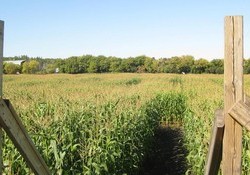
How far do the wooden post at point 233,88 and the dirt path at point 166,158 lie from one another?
17.8ft

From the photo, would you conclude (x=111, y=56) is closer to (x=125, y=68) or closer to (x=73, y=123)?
(x=125, y=68)

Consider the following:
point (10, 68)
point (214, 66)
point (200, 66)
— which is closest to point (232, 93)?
point (214, 66)

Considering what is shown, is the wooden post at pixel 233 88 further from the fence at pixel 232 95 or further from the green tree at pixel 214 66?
the green tree at pixel 214 66

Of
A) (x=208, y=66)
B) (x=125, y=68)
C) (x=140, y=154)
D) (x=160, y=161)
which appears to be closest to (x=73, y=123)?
(x=140, y=154)

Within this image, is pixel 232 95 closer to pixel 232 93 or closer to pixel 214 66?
pixel 232 93

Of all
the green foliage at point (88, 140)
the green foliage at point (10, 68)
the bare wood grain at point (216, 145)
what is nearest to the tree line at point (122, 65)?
the green foliage at point (10, 68)

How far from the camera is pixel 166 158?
29.0 ft

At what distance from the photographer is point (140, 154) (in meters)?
7.54

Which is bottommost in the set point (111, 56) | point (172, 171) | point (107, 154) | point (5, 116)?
point (172, 171)

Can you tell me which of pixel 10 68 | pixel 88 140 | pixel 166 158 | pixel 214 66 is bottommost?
pixel 166 158

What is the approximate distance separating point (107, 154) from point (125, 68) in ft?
273

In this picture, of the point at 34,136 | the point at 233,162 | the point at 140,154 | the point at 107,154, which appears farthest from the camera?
the point at 140,154

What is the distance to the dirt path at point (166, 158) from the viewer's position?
309 inches

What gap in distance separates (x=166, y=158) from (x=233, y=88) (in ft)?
22.4
